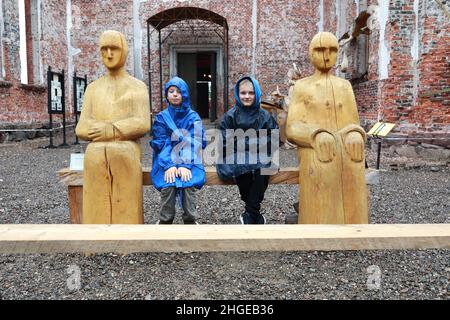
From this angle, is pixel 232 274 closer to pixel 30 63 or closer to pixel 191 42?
pixel 30 63

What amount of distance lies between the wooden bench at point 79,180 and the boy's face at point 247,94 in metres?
0.58

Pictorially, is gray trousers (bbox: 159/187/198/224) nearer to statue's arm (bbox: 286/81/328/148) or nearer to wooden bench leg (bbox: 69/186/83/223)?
wooden bench leg (bbox: 69/186/83/223)

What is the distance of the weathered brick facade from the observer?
23.9 feet

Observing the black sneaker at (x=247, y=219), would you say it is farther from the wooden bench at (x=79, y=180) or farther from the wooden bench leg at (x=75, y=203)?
the wooden bench leg at (x=75, y=203)

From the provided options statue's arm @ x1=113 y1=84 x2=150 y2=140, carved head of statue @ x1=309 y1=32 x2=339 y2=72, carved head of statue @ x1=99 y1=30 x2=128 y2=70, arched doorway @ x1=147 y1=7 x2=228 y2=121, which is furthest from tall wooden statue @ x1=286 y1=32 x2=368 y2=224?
arched doorway @ x1=147 y1=7 x2=228 y2=121

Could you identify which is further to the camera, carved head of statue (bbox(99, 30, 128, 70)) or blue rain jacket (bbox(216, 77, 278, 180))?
blue rain jacket (bbox(216, 77, 278, 180))

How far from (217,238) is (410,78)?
Result: 22.3ft

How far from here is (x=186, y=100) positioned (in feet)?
9.93

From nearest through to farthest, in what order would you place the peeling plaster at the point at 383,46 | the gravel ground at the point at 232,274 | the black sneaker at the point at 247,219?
1. the gravel ground at the point at 232,274
2. the black sneaker at the point at 247,219
3. the peeling plaster at the point at 383,46

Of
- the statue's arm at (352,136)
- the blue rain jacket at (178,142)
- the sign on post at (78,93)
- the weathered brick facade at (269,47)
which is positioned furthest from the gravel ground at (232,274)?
the sign on post at (78,93)

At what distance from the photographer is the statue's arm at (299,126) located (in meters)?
2.74

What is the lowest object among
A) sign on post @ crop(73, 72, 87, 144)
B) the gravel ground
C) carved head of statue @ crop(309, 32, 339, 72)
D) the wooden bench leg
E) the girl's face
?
the gravel ground

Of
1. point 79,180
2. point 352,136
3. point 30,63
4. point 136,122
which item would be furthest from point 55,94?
point 352,136

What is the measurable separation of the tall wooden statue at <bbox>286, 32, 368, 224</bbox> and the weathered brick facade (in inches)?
210
